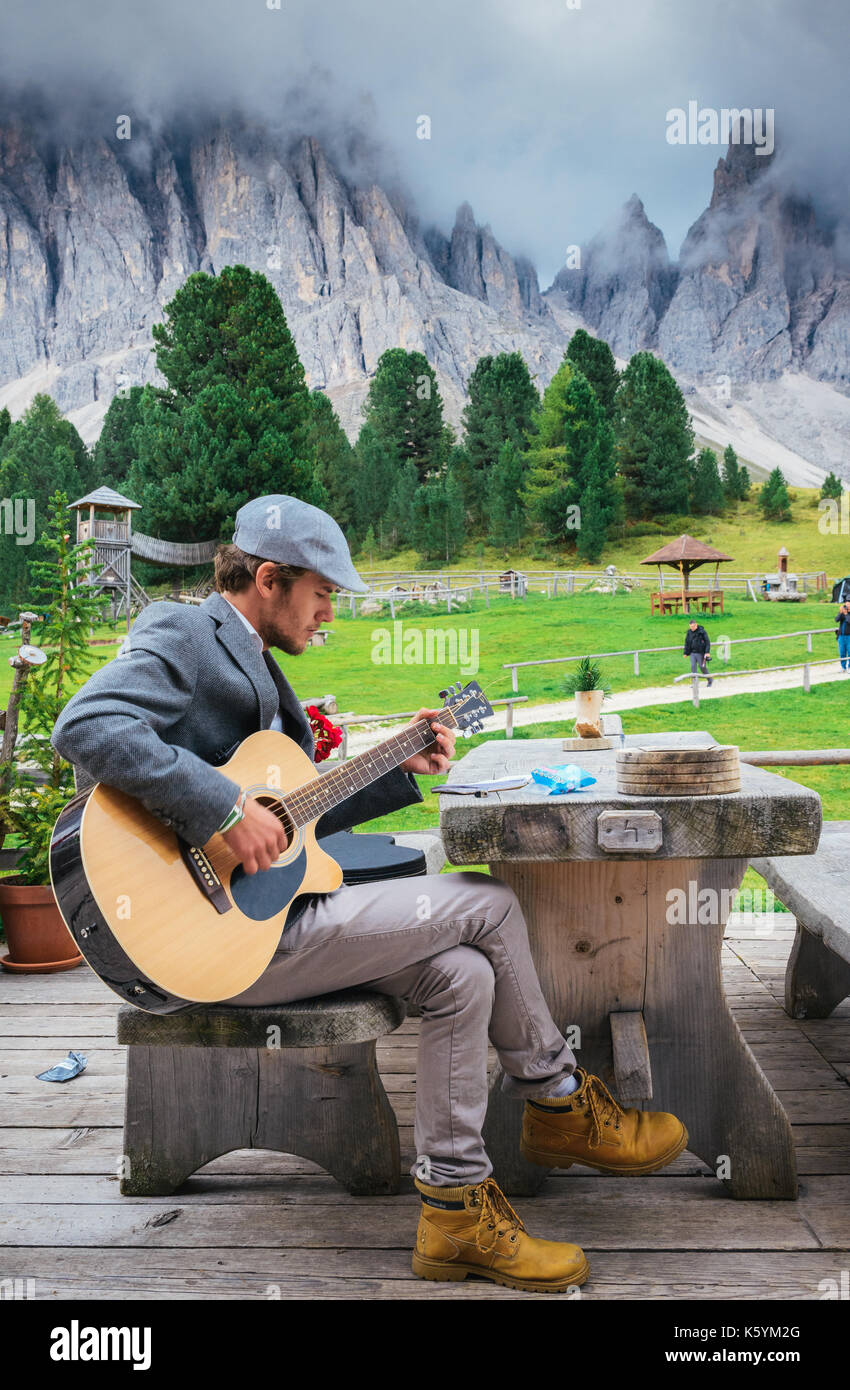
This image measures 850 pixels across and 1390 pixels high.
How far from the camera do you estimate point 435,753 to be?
4.95 feet

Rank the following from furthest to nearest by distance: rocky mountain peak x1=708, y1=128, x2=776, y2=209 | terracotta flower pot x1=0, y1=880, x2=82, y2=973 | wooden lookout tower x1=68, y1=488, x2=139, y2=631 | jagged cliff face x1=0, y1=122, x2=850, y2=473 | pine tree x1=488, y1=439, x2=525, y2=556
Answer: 1. jagged cliff face x1=0, y1=122, x2=850, y2=473
2. pine tree x1=488, y1=439, x2=525, y2=556
3. rocky mountain peak x1=708, y1=128, x2=776, y2=209
4. wooden lookout tower x1=68, y1=488, x2=139, y2=631
5. terracotta flower pot x1=0, y1=880, x2=82, y2=973

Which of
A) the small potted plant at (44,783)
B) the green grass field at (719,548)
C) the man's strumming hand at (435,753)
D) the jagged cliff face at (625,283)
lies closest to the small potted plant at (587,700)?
the man's strumming hand at (435,753)

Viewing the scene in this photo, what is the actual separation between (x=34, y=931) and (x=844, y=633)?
454 cm

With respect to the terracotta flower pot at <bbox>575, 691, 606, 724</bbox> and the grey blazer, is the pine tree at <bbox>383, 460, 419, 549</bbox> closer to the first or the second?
the terracotta flower pot at <bbox>575, 691, 606, 724</bbox>

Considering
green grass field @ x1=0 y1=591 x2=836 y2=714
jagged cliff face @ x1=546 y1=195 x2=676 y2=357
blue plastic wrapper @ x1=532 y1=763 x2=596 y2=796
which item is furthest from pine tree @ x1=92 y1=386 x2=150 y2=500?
blue plastic wrapper @ x1=532 y1=763 x2=596 y2=796

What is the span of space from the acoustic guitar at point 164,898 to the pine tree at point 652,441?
5803 millimetres

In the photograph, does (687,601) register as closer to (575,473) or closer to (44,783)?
(575,473)

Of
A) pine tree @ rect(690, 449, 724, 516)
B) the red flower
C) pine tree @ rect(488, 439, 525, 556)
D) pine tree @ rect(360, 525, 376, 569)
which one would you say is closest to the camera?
the red flower

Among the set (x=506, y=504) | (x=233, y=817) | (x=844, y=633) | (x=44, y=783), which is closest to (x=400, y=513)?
(x=506, y=504)

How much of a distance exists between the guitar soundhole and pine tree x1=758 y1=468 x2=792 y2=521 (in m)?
6.29

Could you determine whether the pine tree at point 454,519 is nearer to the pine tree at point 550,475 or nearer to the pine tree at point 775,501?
the pine tree at point 550,475

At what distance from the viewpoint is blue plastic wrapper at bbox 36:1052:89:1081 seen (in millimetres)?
1939

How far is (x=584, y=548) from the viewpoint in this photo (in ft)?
21.1
